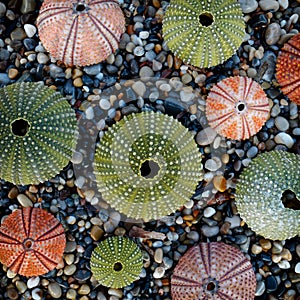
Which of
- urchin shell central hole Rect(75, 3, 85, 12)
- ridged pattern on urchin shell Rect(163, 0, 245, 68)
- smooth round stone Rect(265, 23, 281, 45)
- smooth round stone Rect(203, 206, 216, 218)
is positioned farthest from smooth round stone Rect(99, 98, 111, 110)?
smooth round stone Rect(265, 23, 281, 45)

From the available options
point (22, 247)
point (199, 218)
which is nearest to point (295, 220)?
point (199, 218)

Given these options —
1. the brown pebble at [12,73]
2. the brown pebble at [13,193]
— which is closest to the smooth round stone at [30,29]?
the brown pebble at [12,73]

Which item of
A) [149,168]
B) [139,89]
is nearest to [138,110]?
[139,89]

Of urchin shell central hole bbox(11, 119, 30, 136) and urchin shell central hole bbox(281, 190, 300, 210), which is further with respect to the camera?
urchin shell central hole bbox(281, 190, 300, 210)

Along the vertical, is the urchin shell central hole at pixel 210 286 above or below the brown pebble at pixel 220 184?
below

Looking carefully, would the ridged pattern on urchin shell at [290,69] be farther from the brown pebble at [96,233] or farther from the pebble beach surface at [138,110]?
the brown pebble at [96,233]

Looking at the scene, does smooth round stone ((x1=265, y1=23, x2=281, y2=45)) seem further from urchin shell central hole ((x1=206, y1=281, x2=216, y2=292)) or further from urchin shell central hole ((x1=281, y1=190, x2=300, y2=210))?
urchin shell central hole ((x1=206, y1=281, x2=216, y2=292))
